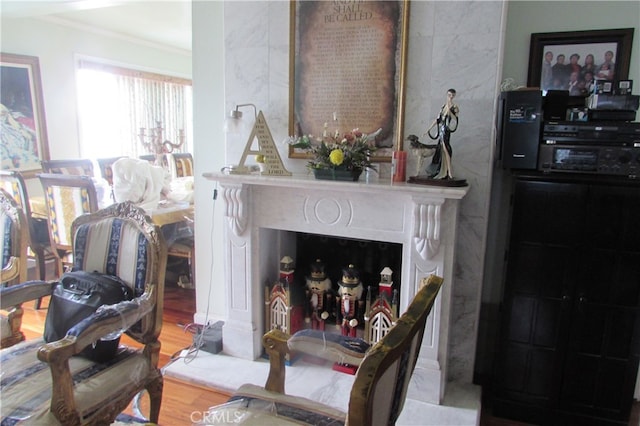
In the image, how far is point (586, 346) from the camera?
2062mm

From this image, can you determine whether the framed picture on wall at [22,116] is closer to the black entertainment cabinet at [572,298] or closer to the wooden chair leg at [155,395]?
the wooden chair leg at [155,395]

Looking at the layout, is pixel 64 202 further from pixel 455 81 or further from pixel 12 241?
pixel 455 81

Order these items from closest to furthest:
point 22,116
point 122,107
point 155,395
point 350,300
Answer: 1. point 155,395
2. point 350,300
3. point 22,116
4. point 122,107

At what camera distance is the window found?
5.32m

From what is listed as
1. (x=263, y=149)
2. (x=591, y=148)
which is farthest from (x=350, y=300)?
(x=591, y=148)

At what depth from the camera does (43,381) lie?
5.20ft

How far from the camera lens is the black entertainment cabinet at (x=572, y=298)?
6.47 feet

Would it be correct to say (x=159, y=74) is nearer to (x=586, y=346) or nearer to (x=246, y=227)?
(x=246, y=227)

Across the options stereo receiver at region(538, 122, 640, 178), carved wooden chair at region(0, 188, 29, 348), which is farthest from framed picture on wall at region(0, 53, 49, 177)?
stereo receiver at region(538, 122, 640, 178)

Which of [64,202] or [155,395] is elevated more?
[64,202]

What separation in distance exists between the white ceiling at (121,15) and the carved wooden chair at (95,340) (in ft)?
6.95

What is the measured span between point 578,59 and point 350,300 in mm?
1772

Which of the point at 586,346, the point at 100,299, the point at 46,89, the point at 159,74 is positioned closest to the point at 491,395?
the point at 586,346

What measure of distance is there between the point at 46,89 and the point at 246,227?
11.9 ft
